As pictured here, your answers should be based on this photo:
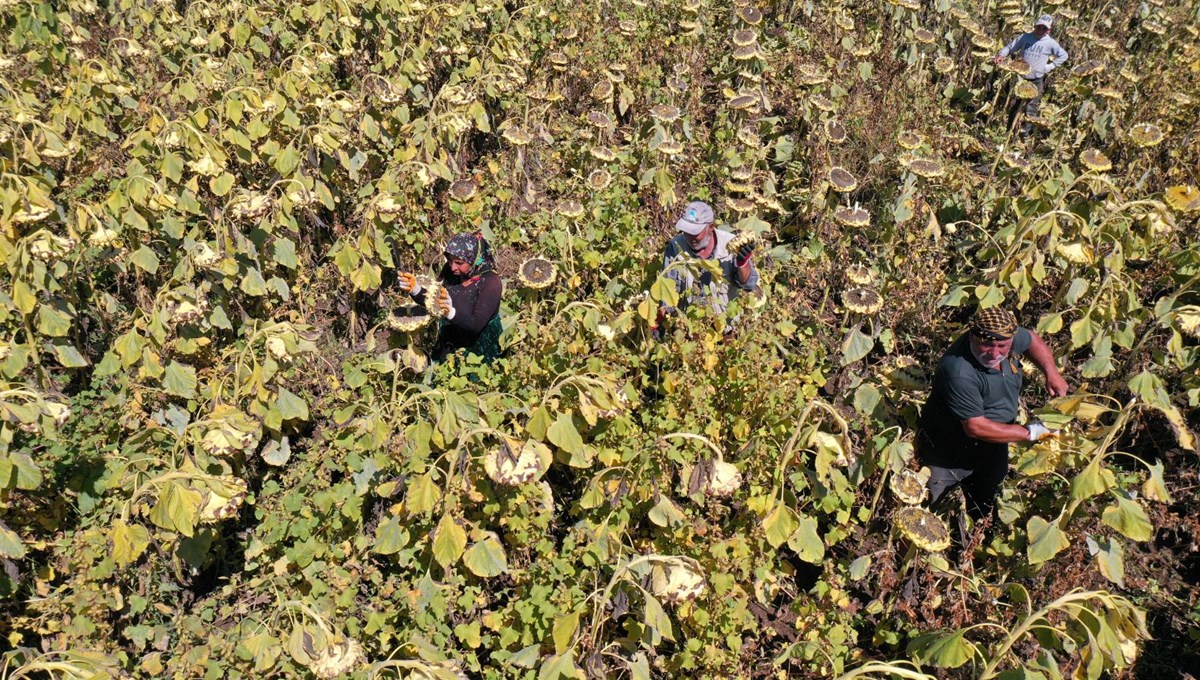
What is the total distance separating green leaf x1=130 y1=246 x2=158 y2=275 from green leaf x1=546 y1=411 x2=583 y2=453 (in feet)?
9.16

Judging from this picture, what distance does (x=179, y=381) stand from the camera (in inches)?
166

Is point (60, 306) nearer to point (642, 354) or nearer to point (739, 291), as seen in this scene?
point (642, 354)

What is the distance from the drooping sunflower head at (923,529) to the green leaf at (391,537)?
2.01 meters

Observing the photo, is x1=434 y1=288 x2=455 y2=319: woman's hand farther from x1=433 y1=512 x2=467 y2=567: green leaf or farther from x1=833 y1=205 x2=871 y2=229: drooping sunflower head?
x1=833 y1=205 x2=871 y2=229: drooping sunflower head

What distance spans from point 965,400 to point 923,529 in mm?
641

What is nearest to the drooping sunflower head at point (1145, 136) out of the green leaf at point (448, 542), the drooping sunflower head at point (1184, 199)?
the drooping sunflower head at point (1184, 199)

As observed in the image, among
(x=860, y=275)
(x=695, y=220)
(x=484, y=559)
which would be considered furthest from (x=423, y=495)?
(x=860, y=275)

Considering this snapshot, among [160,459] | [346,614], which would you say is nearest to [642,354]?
[346,614]

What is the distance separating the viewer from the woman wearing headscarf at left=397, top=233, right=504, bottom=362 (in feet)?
14.6

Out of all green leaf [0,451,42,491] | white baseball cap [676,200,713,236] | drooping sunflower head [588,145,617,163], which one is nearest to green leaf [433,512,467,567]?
green leaf [0,451,42,491]

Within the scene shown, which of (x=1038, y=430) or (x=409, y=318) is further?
(x=409, y=318)

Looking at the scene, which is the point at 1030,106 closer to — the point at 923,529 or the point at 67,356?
the point at 923,529

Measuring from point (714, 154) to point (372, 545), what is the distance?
Result: 448cm

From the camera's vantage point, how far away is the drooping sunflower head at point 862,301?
15.3 feet
